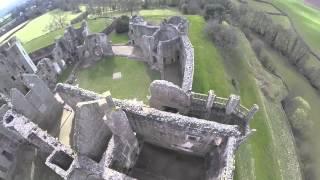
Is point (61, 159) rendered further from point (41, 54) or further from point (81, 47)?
point (41, 54)

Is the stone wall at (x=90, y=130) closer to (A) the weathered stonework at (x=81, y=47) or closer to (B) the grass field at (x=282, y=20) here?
(A) the weathered stonework at (x=81, y=47)

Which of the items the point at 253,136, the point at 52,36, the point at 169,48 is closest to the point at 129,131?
the point at 169,48

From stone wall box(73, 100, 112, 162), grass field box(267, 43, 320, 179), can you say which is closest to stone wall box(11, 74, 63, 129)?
stone wall box(73, 100, 112, 162)

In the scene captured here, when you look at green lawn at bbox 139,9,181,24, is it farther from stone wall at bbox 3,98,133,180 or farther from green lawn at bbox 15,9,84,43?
stone wall at bbox 3,98,133,180

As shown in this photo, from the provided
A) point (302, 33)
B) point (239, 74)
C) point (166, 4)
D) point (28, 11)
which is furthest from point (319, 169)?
point (28, 11)

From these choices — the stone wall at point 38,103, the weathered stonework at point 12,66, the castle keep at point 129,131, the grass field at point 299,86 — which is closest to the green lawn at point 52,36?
the weathered stonework at point 12,66

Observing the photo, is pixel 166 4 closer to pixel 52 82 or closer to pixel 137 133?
pixel 52 82
